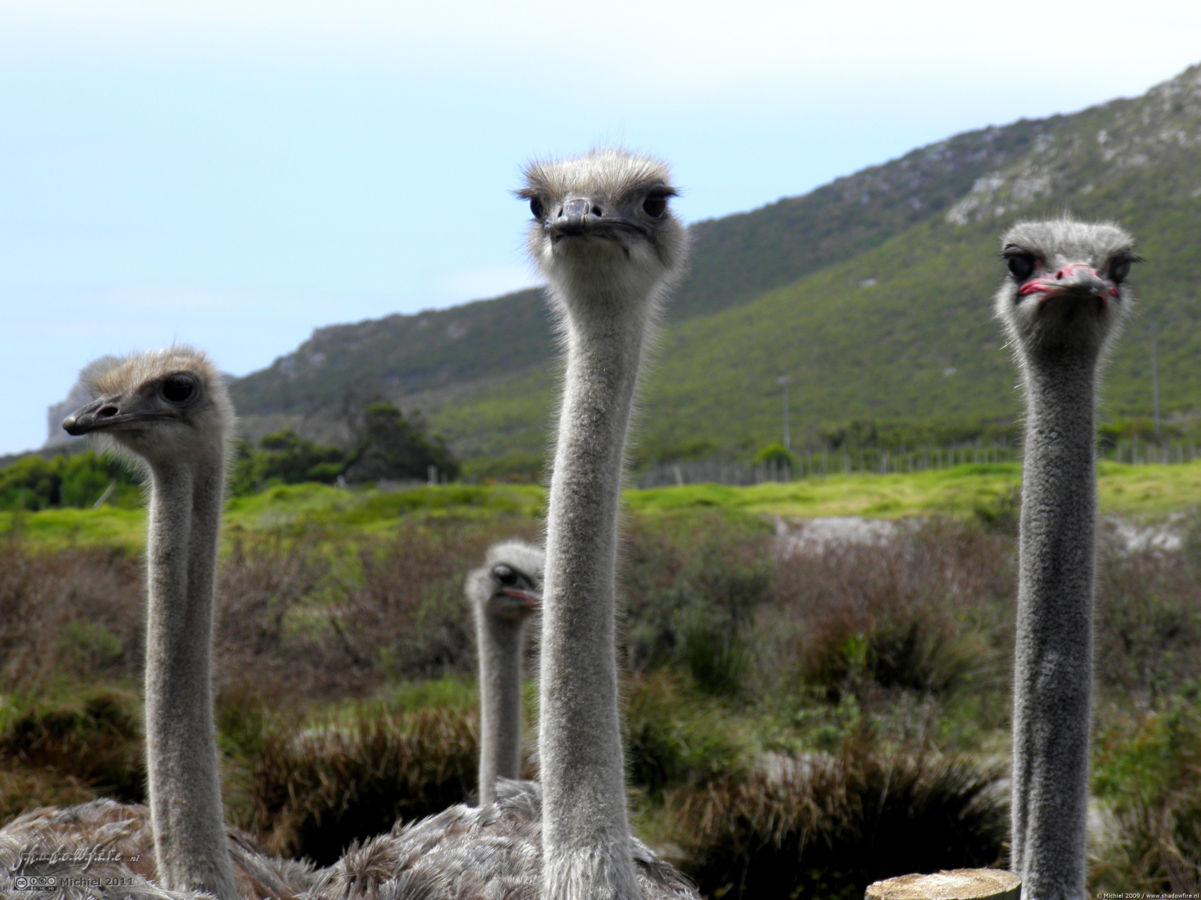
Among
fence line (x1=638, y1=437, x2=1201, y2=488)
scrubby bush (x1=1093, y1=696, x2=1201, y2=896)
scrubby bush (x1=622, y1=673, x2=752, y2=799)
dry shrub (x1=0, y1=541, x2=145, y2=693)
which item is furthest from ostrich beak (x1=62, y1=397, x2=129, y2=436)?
fence line (x1=638, y1=437, x2=1201, y2=488)

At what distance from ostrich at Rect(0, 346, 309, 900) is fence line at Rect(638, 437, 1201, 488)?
30.4m

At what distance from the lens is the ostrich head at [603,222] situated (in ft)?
8.06

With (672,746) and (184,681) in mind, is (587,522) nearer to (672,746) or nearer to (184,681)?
(184,681)

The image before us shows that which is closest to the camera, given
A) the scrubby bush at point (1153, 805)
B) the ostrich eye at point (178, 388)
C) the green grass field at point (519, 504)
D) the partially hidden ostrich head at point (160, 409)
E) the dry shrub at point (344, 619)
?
the partially hidden ostrich head at point (160, 409)

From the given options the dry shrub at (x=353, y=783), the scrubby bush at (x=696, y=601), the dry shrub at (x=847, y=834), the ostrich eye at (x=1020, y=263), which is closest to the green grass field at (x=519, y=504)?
the scrubby bush at (x=696, y=601)

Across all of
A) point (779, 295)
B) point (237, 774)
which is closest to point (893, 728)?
point (237, 774)

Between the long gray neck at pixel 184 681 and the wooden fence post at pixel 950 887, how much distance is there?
1.67 meters

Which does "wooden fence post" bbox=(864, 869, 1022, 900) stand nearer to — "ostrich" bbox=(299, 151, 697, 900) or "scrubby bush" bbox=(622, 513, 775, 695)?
"ostrich" bbox=(299, 151, 697, 900)

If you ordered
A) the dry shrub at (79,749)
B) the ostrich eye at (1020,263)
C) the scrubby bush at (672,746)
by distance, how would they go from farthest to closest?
the scrubby bush at (672,746) → the dry shrub at (79,749) → the ostrich eye at (1020,263)

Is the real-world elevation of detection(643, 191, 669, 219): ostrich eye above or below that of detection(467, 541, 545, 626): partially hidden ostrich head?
above

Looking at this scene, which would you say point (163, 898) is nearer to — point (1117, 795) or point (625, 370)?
point (625, 370)

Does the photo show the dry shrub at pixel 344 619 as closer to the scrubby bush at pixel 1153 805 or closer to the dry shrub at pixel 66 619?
the dry shrub at pixel 66 619

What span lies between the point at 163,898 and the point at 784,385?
64.4 m

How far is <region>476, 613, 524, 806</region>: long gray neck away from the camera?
4.62 m
